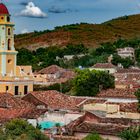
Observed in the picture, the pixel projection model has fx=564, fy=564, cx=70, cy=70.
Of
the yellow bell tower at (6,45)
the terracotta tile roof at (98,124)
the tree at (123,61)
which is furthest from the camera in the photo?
the tree at (123,61)

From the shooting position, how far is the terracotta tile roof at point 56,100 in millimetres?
33000

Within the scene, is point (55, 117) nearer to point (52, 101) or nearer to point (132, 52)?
point (52, 101)

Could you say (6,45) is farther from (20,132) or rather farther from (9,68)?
(20,132)

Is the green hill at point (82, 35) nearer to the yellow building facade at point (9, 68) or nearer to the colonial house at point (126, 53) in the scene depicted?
the colonial house at point (126, 53)

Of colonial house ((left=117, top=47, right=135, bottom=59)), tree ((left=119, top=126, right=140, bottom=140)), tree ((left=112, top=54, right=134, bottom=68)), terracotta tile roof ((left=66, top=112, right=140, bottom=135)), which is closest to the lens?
tree ((left=119, top=126, right=140, bottom=140))

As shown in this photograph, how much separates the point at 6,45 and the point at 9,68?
5.20ft

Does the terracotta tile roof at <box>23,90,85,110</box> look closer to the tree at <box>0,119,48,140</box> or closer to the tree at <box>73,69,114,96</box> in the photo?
the tree at <box>73,69,114,96</box>

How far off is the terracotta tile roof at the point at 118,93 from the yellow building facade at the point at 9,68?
5093mm

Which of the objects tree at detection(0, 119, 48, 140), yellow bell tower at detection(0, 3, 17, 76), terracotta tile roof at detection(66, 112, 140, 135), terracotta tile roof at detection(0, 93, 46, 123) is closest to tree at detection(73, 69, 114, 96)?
yellow bell tower at detection(0, 3, 17, 76)

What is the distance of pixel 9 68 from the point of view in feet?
127

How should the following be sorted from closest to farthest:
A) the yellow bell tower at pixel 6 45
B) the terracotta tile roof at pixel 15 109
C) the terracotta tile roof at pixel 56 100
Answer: the terracotta tile roof at pixel 15 109, the terracotta tile roof at pixel 56 100, the yellow bell tower at pixel 6 45

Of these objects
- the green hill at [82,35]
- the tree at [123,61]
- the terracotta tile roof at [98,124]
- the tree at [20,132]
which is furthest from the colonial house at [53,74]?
the green hill at [82,35]

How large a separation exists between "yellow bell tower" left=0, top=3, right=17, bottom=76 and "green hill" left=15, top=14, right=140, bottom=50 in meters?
75.6

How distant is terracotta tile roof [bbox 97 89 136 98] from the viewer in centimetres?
3647
